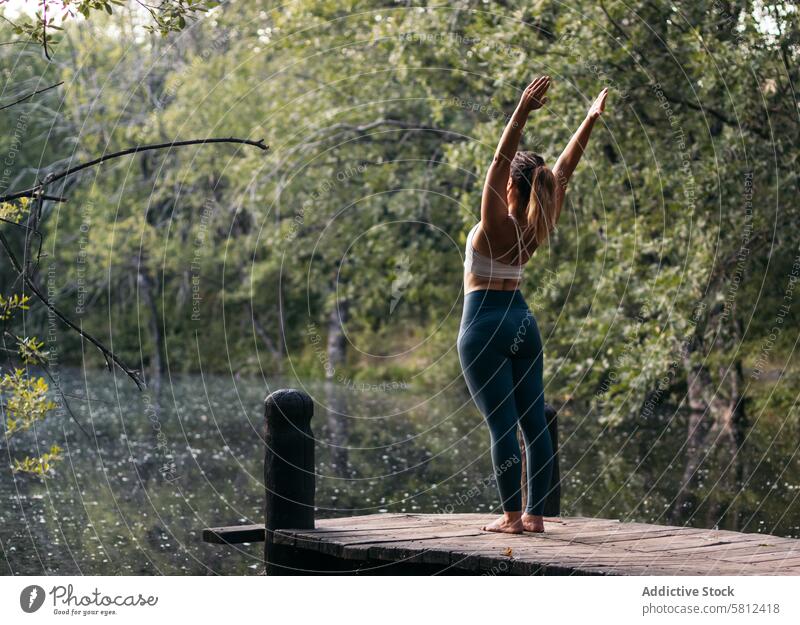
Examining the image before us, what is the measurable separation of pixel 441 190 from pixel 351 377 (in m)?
14.1

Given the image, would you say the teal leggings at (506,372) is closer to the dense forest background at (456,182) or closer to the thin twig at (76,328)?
the thin twig at (76,328)

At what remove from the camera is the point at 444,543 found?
7.60 metres

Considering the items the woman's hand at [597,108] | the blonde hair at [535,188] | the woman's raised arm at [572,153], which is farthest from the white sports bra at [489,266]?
the woman's hand at [597,108]

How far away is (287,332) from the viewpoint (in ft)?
134

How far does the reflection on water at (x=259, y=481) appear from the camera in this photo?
1255 cm

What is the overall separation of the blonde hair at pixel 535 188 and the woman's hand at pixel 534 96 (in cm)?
38

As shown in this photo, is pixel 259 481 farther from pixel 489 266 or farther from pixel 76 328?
pixel 76 328

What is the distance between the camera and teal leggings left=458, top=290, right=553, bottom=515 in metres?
7.14

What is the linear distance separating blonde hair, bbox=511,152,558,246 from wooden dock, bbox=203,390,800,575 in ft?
6.24

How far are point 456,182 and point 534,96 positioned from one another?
1638cm

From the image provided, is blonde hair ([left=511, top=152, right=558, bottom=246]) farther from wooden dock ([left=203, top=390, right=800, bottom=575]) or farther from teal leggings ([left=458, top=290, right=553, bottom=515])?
wooden dock ([left=203, top=390, right=800, bottom=575])
